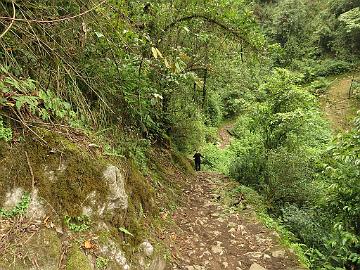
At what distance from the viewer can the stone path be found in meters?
4.63

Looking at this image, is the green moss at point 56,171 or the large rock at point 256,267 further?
the large rock at point 256,267

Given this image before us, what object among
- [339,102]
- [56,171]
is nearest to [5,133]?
[56,171]

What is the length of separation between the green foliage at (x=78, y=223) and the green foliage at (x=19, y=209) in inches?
16.1

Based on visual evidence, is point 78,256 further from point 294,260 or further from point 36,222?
point 294,260

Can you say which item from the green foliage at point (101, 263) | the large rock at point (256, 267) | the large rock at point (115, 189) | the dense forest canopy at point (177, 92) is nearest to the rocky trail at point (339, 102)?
the dense forest canopy at point (177, 92)

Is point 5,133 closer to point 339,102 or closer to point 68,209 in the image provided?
point 68,209

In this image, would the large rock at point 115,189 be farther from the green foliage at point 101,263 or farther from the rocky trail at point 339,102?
the rocky trail at point 339,102

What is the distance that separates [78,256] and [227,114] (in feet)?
68.9

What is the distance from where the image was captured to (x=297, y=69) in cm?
2684

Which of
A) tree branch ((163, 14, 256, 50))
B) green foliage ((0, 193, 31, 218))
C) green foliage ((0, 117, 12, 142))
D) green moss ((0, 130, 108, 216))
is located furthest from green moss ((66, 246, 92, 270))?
tree branch ((163, 14, 256, 50))

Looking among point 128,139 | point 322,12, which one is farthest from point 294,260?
point 322,12

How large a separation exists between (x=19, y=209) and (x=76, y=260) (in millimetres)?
711

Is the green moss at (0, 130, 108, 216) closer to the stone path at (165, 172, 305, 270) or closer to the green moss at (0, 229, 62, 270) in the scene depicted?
the green moss at (0, 229, 62, 270)

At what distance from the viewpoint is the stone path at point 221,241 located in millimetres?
4629
